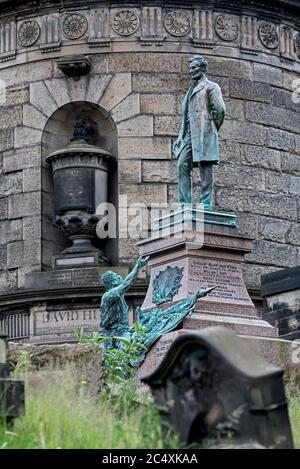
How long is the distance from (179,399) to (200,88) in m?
8.73

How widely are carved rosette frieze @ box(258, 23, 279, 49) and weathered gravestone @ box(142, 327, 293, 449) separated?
1615 cm

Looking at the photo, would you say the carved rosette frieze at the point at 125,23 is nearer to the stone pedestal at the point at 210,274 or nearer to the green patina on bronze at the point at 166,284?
the stone pedestal at the point at 210,274

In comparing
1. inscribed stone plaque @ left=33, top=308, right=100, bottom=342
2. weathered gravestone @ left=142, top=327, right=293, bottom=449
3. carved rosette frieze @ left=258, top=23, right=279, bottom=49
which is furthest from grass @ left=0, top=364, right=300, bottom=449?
carved rosette frieze @ left=258, top=23, right=279, bottom=49

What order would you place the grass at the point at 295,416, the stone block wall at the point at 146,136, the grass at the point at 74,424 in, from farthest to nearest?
1. the stone block wall at the point at 146,136
2. the grass at the point at 295,416
3. the grass at the point at 74,424

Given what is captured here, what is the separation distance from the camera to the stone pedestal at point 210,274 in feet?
57.4

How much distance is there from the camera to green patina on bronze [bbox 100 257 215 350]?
56.1 feet

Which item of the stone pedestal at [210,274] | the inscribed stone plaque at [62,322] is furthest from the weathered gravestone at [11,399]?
the inscribed stone plaque at [62,322]

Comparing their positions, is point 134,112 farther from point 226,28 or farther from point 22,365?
point 22,365

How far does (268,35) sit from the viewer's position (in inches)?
1031

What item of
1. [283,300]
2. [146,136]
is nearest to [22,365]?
[283,300]

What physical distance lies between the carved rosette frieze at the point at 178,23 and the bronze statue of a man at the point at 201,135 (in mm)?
6705

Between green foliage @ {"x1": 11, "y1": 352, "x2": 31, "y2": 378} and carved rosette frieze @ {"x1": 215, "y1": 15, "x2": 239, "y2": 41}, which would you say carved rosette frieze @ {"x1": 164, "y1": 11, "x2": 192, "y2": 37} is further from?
green foliage @ {"x1": 11, "y1": 352, "x2": 31, "y2": 378}

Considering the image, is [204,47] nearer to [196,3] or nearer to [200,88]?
[196,3]
